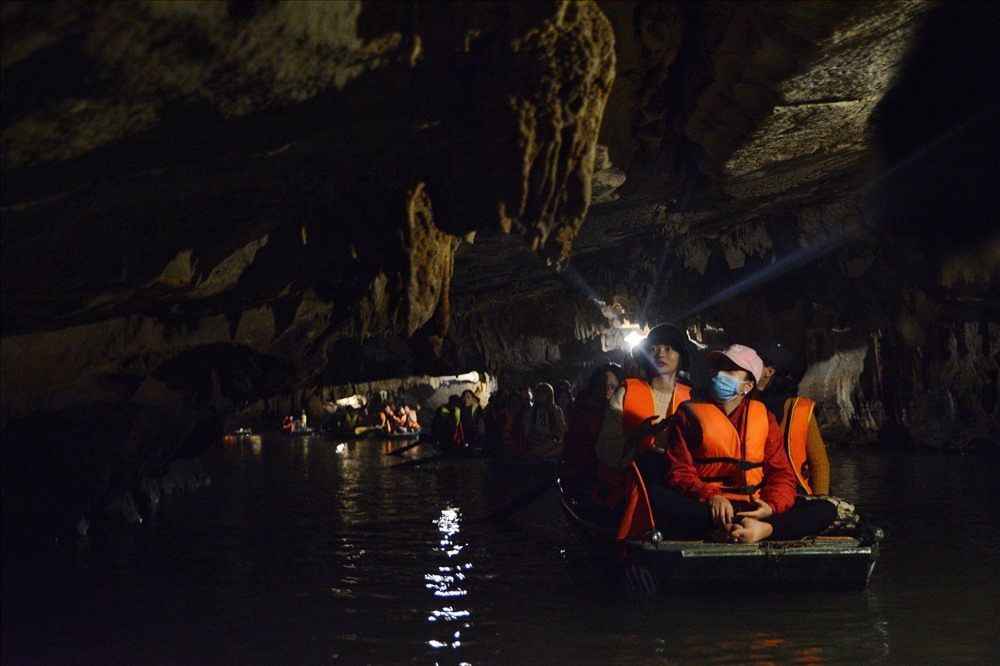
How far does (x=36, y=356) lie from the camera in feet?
27.8

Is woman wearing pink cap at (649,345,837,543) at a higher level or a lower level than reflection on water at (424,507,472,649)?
higher

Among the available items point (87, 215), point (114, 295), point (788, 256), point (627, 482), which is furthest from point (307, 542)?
point (788, 256)

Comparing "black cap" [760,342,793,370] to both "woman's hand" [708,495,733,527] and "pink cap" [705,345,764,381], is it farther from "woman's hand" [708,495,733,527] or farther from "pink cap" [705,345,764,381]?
"woman's hand" [708,495,733,527]

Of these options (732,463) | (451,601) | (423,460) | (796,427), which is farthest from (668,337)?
(423,460)

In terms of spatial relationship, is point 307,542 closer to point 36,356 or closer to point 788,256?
point 36,356

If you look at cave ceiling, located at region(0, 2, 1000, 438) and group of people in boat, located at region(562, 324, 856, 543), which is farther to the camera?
group of people in boat, located at region(562, 324, 856, 543)

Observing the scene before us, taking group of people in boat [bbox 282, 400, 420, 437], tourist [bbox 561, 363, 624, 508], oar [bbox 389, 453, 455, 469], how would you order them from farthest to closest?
group of people in boat [bbox 282, 400, 420, 437]
oar [bbox 389, 453, 455, 469]
tourist [bbox 561, 363, 624, 508]

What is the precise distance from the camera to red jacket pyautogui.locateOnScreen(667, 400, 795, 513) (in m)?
6.42

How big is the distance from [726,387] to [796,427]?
0.90 metres

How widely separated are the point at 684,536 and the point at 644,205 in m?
4.47

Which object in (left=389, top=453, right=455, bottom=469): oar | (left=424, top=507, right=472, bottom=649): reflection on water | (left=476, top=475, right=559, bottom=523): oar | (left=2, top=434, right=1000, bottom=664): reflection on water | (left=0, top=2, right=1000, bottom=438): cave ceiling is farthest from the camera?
(left=389, top=453, right=455, bottom=469): oar

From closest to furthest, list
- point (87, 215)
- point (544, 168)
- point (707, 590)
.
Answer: point (87, 215), point (544, 168), point (707, 590)

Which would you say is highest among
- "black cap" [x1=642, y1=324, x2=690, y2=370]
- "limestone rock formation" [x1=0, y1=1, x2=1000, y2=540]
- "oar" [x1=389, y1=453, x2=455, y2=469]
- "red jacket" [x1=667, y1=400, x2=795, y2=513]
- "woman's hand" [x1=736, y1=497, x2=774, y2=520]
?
"limestone rock formation" [x1=0, y1=1, x2=1000, y2=540]

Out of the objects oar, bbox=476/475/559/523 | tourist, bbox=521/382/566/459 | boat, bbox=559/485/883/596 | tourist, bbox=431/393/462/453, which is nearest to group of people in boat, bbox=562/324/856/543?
boat, bbox=559/485/883/596
